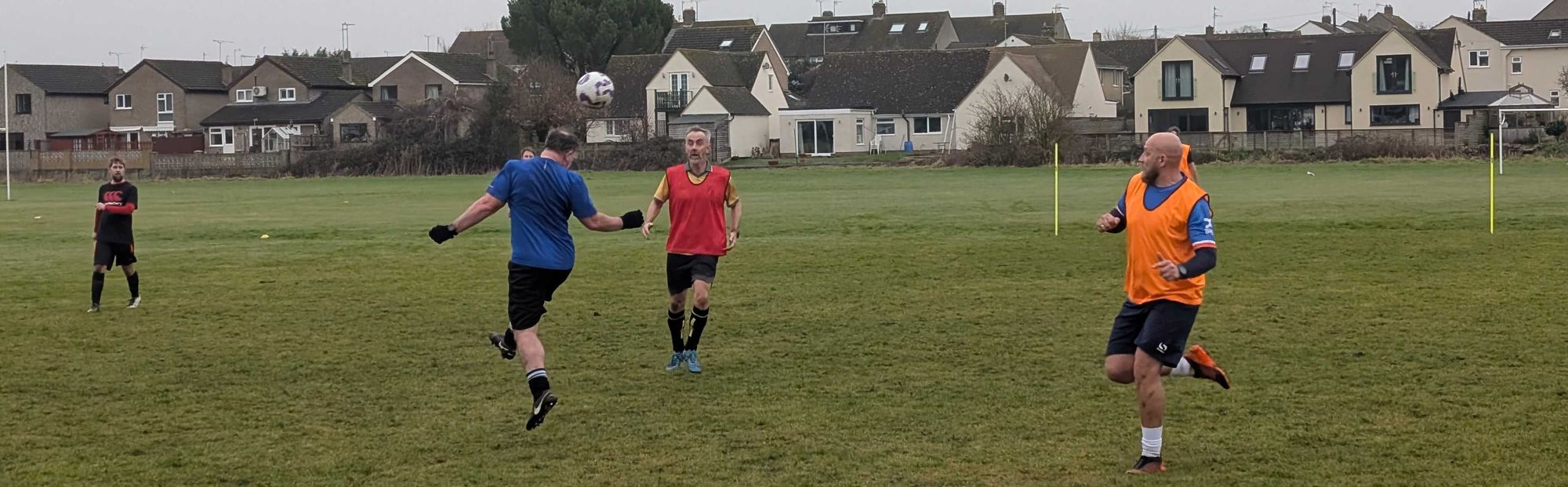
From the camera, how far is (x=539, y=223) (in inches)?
369

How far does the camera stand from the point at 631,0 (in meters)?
96.2

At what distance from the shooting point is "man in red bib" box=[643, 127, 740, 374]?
450 inches

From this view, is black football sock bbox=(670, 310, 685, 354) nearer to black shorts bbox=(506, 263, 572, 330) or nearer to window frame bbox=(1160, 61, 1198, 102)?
black shorts bbox=(506, 263, 572, 330)

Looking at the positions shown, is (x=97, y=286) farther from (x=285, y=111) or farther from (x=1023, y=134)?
(x=285, y=111)

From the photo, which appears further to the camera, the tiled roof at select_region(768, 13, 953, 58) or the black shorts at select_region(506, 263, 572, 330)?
the tiled roof at select_region(768, 13, 953, 58)

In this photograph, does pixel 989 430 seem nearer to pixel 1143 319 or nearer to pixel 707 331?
pixel 1143 319

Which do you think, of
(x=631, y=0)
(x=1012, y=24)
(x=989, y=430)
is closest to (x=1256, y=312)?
(x=989, y=430)

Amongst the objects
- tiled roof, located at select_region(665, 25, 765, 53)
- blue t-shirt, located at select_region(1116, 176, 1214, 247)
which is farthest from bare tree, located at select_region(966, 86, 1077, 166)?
blue t-shirt, located at select_region(1116, 176, 1214, 247)

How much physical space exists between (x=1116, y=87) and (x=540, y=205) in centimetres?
7912

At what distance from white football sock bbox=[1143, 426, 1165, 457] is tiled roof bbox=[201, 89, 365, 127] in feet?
269

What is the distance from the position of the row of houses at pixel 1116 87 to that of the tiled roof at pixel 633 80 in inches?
3.5

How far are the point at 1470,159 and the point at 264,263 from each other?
141 feet

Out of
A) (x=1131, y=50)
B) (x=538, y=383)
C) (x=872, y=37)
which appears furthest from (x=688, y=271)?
(x=872, y=37)

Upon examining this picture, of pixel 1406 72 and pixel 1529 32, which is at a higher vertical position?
pixel 1529 32
